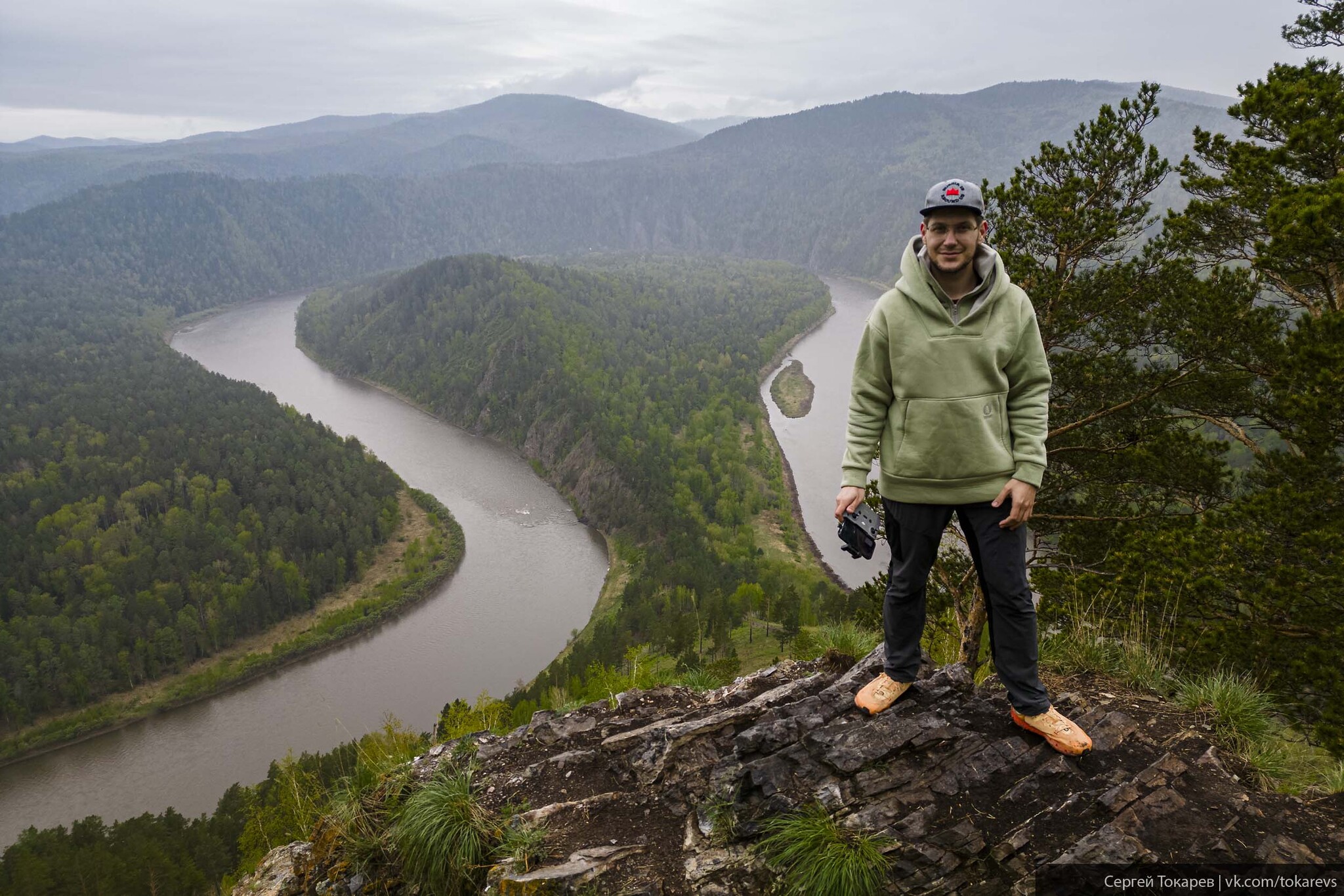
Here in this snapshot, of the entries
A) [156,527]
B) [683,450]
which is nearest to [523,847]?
[683,450]

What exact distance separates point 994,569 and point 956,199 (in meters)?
1.86

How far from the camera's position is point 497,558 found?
54688mm

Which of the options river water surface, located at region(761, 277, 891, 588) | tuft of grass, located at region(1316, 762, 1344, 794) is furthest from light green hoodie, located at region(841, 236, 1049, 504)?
river water surface, located at region(761, 277, 891, 588)

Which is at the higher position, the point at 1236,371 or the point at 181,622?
the point at 1236,371

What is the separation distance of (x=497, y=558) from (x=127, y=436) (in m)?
43.2

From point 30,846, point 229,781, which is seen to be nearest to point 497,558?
point 229,781

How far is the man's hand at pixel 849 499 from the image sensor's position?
404 cm

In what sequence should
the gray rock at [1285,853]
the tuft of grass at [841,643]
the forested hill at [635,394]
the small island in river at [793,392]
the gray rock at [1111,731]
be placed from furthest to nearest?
the small island in river at [793,392] < the forested hill at [635,394] < the tuft of grass at [841,643] < the gray rock at [1111,731] < the gray rock at [1285,853]

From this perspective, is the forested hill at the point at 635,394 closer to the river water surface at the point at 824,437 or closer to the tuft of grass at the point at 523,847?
the river water surface at the point at 824,437

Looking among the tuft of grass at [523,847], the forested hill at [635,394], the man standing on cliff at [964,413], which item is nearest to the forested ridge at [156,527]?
the forested hill at [635,394]

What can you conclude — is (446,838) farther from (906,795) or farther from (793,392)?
(793,392)

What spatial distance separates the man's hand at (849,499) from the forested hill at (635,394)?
16.6m

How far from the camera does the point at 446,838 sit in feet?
15.3

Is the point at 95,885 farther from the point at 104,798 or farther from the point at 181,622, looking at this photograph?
the point at 181,622
